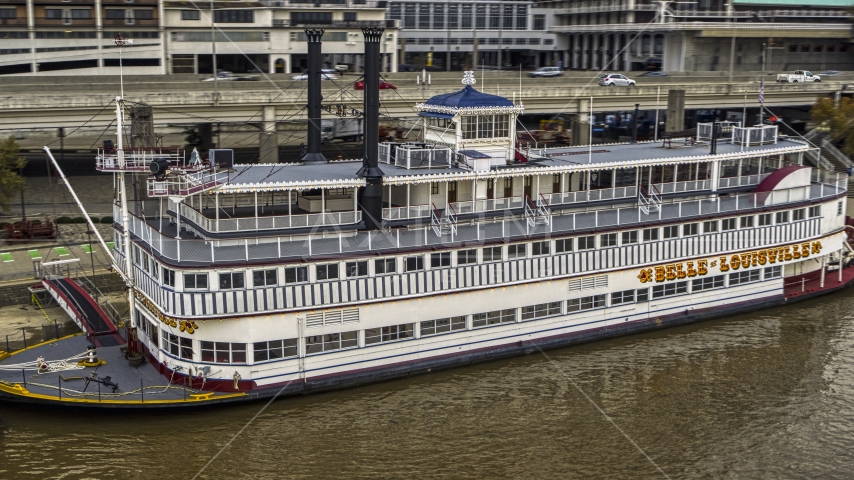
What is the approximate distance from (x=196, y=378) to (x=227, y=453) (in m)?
3.15

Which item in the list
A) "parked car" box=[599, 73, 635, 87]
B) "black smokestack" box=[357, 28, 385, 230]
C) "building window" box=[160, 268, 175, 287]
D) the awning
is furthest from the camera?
"parked car" box=[599, 73, 635, 87]

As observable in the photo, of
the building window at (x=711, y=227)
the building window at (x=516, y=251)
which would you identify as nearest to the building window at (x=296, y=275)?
the building window at (x=516, y=251)

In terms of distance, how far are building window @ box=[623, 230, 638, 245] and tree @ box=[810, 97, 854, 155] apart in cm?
3780

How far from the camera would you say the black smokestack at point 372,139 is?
101 ft

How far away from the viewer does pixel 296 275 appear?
96.6ft

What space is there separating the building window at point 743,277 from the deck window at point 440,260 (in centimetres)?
1321

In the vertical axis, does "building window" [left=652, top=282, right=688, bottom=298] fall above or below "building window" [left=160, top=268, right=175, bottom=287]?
below

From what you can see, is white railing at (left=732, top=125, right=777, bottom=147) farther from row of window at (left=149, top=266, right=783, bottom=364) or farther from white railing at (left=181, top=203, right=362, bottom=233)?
white railing at (left=181, top=203, right=362, bottom=233)

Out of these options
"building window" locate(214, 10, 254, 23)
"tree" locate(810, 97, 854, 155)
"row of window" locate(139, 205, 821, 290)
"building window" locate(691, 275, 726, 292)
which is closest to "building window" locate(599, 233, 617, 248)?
"row of window" locate(139, 205, 821, 290)

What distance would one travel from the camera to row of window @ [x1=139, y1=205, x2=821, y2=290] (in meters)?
28.6

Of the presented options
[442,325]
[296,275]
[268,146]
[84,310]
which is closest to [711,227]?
[442,325]

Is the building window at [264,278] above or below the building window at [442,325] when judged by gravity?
above

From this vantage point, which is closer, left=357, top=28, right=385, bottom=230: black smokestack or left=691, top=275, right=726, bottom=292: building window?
left=357, top=28, right=385, bottom=230: black smokestack

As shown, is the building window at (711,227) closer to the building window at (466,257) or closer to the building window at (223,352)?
the building window at (466,257)
